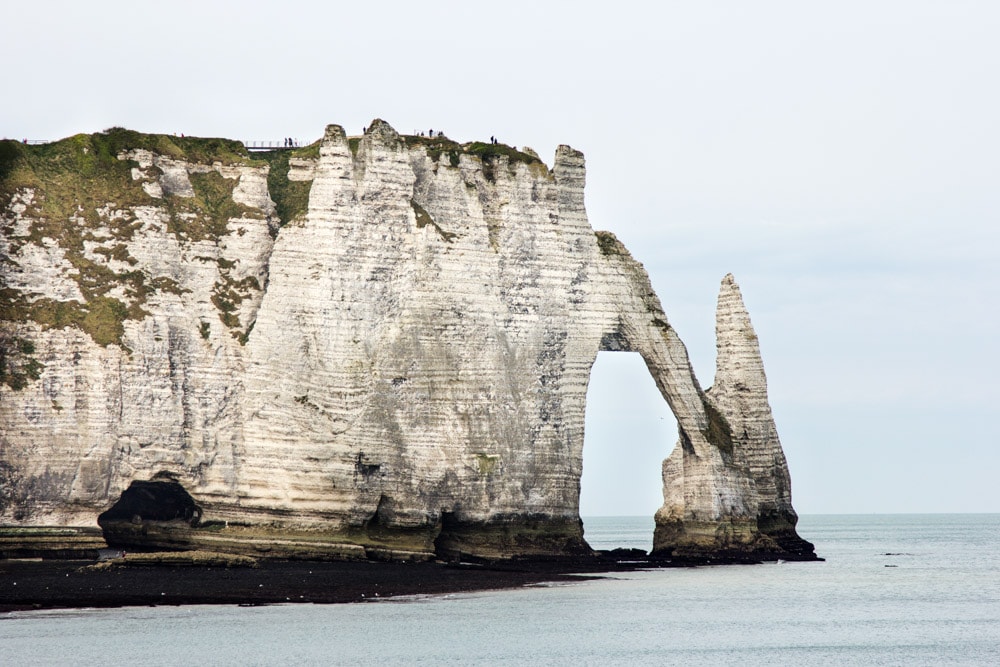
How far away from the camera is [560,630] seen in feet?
146

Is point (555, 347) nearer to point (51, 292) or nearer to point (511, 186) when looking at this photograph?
point (511, 186)

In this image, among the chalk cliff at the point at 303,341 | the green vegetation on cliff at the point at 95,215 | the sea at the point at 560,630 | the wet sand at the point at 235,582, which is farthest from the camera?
the green vegetation on cliff at the point at 95,215

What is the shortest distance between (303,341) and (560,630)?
17.5m

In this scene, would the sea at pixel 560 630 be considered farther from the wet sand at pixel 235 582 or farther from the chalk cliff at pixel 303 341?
the chalk cliff at pixel 303 341

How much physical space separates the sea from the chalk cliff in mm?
7083

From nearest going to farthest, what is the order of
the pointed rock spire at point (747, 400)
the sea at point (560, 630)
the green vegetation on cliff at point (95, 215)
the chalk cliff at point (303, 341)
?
1. the sea at point (560, 630)
2. the chalk cliff at point (303, 341)
3. the green vegetation on cliff at point (95, 215)
4. the pointed rock spire at point (747, 400)

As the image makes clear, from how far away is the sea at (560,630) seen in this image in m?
40.2

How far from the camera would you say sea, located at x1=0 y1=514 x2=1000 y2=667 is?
40.2m

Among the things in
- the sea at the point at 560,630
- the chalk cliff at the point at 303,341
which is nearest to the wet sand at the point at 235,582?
the sea at the point at 560,630

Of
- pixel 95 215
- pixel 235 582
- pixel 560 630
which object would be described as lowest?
pixel 560 630

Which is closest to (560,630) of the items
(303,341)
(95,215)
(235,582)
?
(235,582)

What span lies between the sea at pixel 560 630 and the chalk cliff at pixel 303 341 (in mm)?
7083

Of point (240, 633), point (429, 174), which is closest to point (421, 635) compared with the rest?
point (240, 633)

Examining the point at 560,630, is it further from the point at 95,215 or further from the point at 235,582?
the point at 95,215
